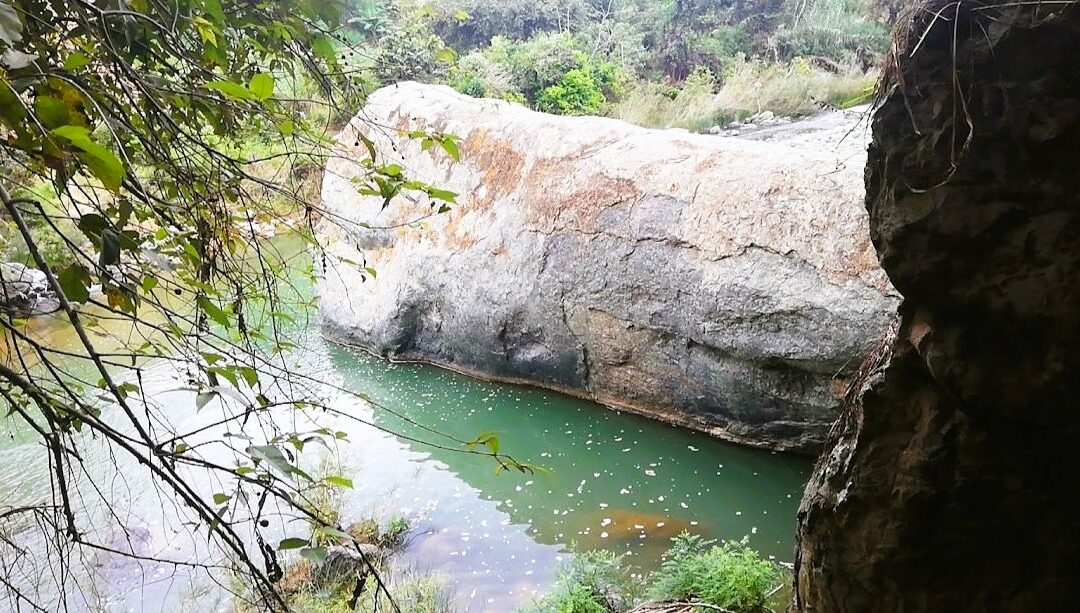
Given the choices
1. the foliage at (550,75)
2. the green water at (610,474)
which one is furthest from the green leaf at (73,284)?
the foliage at (550,75)

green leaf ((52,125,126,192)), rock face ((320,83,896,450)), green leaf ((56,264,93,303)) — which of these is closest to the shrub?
rock face ((320,83,896,450))

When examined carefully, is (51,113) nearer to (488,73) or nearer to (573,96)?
(488,73)

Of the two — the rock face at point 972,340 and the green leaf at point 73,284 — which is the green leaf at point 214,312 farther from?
the rock face at point 972,340

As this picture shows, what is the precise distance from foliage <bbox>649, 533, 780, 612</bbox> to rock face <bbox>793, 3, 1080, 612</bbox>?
1.18 m

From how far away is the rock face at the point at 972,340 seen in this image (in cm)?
150

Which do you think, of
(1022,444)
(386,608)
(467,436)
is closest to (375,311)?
(467,436)

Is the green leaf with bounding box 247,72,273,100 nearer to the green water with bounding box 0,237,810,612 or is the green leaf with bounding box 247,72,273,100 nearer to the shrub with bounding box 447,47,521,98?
the green water with bounding box 0,237,810,612

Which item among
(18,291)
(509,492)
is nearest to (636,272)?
(509,492)

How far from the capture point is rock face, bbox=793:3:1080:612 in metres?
1.50

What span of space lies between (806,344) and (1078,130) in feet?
10.5

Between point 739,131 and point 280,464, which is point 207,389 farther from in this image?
point 739,131

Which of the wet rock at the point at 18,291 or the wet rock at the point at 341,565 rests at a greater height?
the wet rock at the point at 18,291

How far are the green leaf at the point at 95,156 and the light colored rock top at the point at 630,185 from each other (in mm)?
3327

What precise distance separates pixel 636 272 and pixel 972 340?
3831mm
